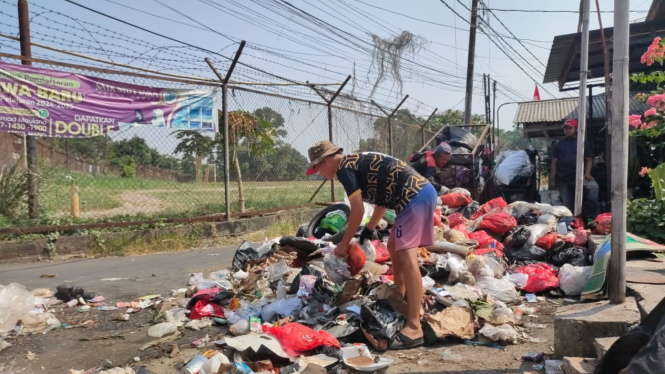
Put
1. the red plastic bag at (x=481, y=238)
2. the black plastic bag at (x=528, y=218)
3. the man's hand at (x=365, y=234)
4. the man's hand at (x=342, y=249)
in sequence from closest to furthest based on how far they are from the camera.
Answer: the man's hand at (x=342, y=249)
the man's hand at (x=365, y=234)
the red plastic bag at (x=481, y=238)
the black plastic bag at (x=528, y=218)

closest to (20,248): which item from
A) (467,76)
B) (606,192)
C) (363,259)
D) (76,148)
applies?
(76,148)

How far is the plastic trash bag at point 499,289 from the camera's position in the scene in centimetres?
422

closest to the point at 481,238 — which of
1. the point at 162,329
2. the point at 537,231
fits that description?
the point at 537,231

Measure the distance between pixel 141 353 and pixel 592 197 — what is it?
6.75m

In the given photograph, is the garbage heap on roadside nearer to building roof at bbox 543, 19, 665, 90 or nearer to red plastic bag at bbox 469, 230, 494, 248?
red plastic bag at bbox 469, 230, 494, 248

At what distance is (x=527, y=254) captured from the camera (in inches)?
212

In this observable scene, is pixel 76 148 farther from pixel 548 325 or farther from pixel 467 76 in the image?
pixel 467 76

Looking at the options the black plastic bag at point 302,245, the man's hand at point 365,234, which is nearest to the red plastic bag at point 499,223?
the black plastic bag at point 302,245

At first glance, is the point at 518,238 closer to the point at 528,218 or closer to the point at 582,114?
the point at 528,218

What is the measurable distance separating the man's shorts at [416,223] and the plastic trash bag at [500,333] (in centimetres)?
72

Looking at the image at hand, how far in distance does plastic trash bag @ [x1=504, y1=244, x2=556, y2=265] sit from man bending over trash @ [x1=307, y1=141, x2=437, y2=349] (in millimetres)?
2315

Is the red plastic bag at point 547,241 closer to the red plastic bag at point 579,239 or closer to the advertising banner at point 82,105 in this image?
the red plastic bag at point 579,239

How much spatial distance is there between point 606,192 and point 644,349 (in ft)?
23.5

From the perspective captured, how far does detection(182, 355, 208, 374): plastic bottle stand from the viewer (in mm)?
2803
